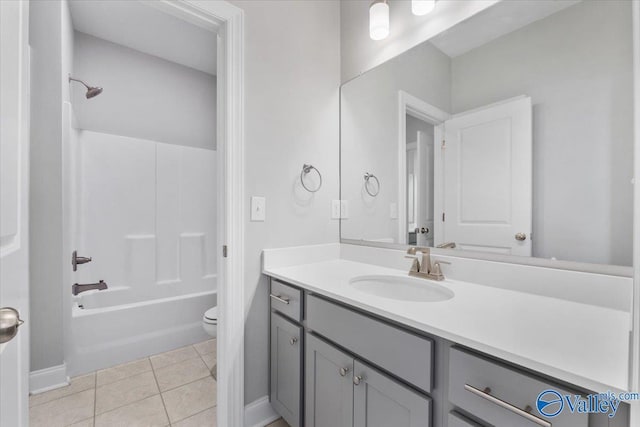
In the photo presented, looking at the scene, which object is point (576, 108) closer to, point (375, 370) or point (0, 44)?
point (375, 370)

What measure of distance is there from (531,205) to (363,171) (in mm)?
887

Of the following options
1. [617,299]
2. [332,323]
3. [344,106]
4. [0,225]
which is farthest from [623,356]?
[344,106]

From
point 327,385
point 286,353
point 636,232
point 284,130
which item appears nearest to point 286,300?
point 286,353

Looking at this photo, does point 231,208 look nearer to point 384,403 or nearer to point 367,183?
point 367,183

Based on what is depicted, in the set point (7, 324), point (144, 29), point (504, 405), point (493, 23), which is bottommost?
point (504, 405)

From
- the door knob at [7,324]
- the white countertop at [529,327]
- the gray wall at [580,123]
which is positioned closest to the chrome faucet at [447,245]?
the white countertop at [529,327]

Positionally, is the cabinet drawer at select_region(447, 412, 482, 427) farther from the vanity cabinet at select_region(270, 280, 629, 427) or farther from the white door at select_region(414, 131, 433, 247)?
the white door at select_region(414, 131, 433, 247)

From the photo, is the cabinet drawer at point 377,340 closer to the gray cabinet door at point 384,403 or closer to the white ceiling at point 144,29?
the gray cabinet door at point 384,403

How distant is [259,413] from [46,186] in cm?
187

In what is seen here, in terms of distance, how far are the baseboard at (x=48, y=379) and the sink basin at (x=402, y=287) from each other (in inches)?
78.9

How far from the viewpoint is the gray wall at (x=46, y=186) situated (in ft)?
5.59

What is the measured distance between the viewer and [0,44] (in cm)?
46

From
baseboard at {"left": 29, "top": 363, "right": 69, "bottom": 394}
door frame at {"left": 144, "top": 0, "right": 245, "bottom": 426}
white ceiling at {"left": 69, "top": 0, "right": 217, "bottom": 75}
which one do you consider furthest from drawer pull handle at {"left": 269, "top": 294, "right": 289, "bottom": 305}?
white ceiling at {"left": 69, "top": 0, "right": 217, "bottom": 75}
